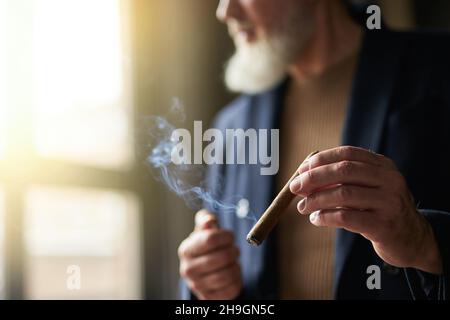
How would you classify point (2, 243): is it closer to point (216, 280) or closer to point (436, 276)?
point (216, 280)

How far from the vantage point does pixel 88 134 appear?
1.20m

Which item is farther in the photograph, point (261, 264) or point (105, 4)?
point (105, 4)

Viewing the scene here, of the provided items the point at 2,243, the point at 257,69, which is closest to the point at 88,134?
the point at 2,243

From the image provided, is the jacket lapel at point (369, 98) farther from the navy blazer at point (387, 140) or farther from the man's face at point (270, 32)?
the man's face at point (270, 32)

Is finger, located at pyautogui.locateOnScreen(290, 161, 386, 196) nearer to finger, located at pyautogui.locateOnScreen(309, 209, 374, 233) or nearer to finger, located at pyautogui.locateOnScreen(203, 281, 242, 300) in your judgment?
finger, located at pyautogui.locateOnScreen(309, 209, 374, 233)

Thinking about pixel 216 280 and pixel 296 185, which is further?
pixel 216 280

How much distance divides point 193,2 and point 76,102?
0.36 m

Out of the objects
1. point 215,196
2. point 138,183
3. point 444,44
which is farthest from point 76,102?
point 444,44

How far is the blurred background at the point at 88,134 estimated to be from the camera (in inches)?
39.4

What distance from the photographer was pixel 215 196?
0.86 metres

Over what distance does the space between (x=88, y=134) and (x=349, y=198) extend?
82 centimetres

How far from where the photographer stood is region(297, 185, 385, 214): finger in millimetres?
505

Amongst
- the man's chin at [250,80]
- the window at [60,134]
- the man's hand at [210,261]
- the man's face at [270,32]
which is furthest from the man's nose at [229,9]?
the man's hand at [210,261]
